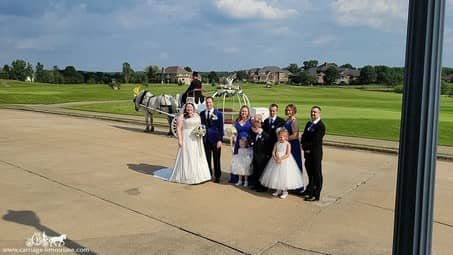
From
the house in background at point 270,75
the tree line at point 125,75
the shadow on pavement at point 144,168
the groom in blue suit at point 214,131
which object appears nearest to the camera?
the groom in blue suit at point 214,131

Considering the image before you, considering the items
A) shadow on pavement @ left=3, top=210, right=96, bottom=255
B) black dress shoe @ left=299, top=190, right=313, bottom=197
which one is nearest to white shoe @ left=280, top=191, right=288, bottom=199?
black dress shoe @ left=299, top=190, right=313, bottom=197

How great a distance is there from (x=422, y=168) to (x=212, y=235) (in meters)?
3.58

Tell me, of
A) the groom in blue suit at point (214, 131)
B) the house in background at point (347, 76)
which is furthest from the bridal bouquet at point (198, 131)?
the house in background at point (347, 76)

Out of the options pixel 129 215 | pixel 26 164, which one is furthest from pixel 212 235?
pixel 26 164

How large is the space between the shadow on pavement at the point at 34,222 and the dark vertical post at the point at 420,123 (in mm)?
3666

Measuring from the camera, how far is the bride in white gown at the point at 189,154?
7.94 meters

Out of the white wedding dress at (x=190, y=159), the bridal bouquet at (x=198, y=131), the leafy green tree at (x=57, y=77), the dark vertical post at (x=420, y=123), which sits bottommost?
the white wedding dress at (x=190, y=159)

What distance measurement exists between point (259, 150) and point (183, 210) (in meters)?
2.03

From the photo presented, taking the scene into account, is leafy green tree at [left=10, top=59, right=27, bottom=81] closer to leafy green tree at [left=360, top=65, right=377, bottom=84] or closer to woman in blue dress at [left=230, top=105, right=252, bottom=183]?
leafy green tree at [left=360, top=65, right=377, bottom=84]

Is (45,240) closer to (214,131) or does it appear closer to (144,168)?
(214,131)

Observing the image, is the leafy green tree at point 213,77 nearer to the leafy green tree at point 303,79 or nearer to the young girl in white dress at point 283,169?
the leafy green tree at point 303,79

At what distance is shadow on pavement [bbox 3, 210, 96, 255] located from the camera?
4691mm

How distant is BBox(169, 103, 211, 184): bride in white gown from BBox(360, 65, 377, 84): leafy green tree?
99.6 meters

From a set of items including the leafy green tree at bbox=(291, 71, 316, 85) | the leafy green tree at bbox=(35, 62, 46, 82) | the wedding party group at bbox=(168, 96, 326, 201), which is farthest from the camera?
the leafy green tree at bbox=(291, 71, 316, 85)
